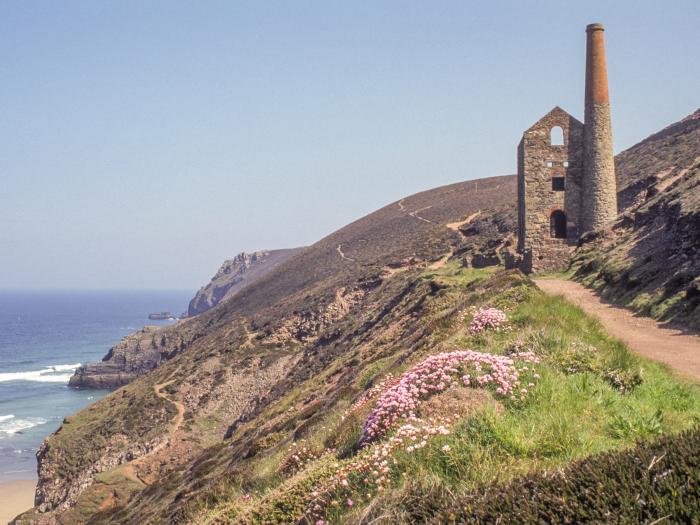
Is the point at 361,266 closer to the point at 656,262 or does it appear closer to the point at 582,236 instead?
the point at 582,236

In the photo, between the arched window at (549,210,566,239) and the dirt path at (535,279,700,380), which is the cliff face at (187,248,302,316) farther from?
the dirt path at (535,279,700,380)

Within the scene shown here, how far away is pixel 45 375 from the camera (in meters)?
88.1

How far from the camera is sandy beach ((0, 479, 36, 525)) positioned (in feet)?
111

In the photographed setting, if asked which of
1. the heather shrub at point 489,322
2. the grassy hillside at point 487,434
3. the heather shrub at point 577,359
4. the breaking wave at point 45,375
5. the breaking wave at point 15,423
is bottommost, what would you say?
the breaking wave at point 15,423

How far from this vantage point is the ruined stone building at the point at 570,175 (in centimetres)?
2545

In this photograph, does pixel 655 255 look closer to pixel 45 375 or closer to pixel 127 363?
pixel 127 363

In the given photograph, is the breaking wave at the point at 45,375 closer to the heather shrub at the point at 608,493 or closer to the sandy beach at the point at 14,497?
the sandy beach at the point at 14,497

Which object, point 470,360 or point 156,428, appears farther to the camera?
point 156,428

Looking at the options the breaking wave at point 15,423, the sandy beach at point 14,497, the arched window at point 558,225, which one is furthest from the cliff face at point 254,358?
the breaking wave at point 15,423

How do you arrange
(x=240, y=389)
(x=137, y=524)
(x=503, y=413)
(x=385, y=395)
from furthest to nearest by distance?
(x=240, y=389) → (x=137, y=524) → (x=385, y=395) → (x=503, y=413)

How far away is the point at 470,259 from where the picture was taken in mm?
35156

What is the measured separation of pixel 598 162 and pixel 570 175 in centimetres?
120

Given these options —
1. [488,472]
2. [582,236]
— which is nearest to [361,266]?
[582,236]

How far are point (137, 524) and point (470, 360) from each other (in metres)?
13.1
